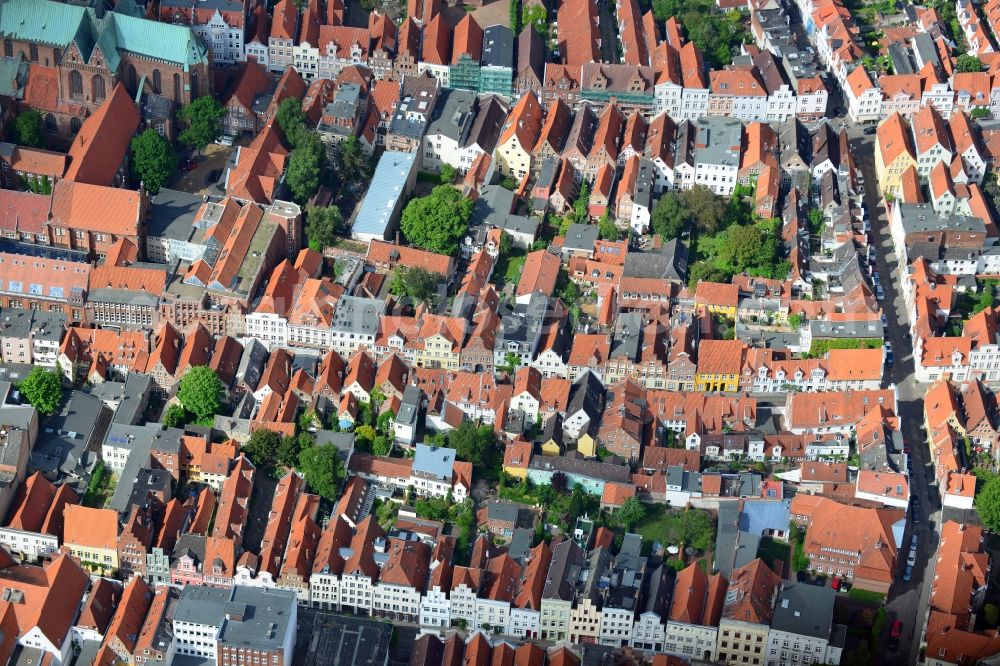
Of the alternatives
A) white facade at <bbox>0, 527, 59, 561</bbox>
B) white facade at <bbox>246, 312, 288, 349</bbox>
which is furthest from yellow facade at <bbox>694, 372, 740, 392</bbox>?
white facade at <bbox>0, 527, 59, 561</bbox>

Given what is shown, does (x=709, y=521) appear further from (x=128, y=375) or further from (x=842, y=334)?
(x=128, y=375)

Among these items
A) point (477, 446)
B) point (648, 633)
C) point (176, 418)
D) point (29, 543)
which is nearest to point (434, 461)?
point (477, 446)

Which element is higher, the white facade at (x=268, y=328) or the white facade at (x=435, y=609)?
the white facade at (x=268, y=328)

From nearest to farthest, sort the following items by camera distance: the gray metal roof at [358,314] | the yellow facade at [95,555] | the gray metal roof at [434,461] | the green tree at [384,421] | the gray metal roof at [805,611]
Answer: the gray metal roof at [805,611], the yellow facade at [95,555], the gray metal roof at [434,461], the green tree at [384,421], the gray metal roof at [358,314]

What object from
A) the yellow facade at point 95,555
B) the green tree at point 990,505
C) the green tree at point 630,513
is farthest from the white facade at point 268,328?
the green tree at point 990,505

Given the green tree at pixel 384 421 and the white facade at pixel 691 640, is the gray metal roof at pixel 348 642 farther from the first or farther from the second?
the white facade at pixel 691 640

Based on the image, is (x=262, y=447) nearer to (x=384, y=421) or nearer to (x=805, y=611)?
(x=384, y=421)
